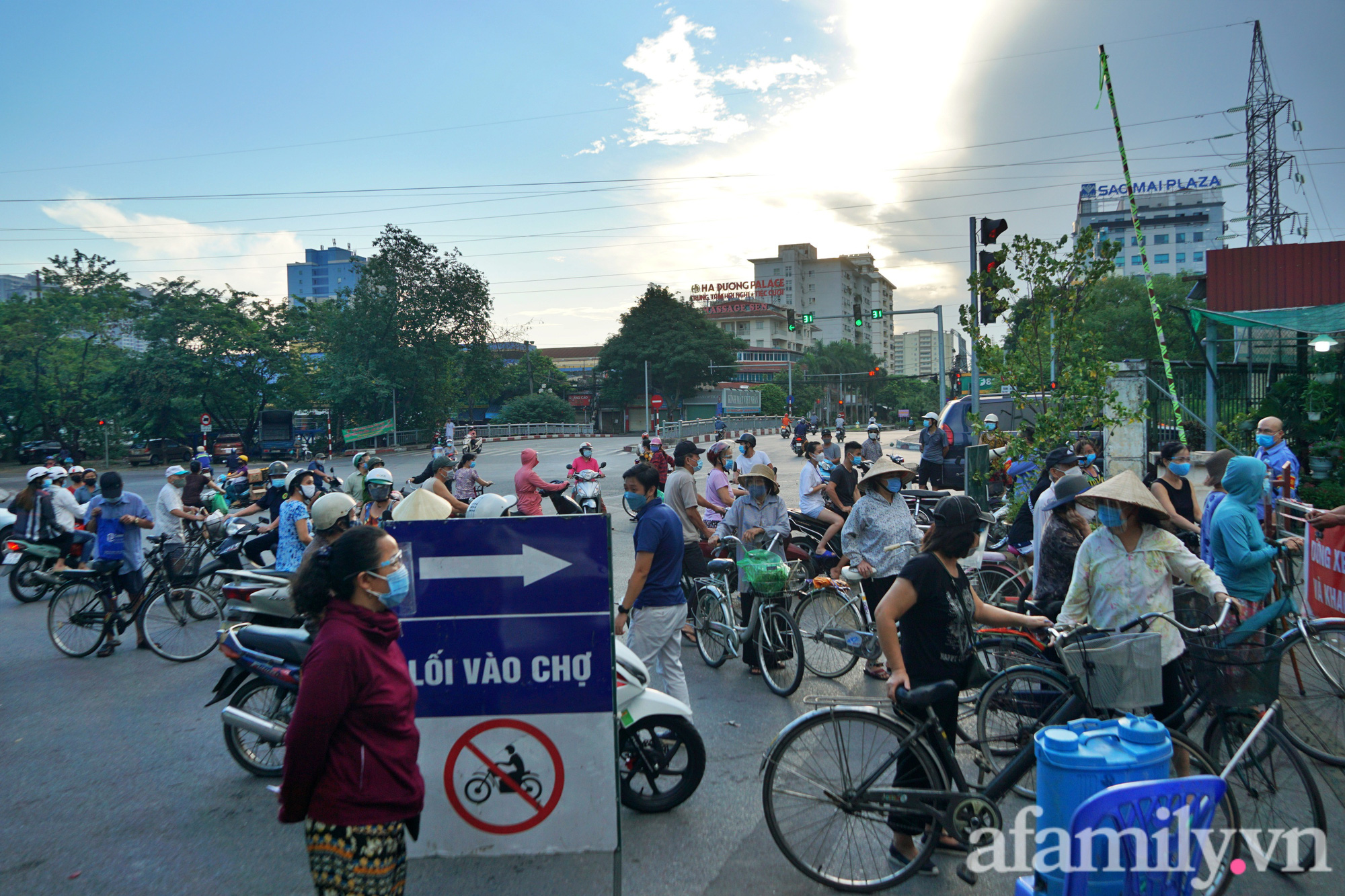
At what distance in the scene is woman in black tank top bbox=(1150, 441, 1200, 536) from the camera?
287 inches

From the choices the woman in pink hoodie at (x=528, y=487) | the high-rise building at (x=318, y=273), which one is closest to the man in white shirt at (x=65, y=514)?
the woman in pink hoodie at (x=528, y=487)

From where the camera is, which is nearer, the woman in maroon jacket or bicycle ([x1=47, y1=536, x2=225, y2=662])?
the woman in maroon jacket

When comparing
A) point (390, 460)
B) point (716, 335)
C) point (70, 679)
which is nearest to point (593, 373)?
point (716, 335)

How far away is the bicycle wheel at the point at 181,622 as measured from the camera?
776cm

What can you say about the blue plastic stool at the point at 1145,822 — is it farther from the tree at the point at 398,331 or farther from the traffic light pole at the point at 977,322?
the tree at the point at 398,331

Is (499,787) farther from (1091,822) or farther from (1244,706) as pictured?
(1244,706)

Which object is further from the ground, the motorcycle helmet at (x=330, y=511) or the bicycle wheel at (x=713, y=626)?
the motorcycle helmet at (x=330, y=511)

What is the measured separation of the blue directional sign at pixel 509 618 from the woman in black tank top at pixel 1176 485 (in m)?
5.87

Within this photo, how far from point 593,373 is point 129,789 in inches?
3119

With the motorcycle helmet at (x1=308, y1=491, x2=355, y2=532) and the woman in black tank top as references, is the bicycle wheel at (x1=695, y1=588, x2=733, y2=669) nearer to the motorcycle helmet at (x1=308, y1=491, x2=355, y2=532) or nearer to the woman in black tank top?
the motorcycle helmet at (x1=308, y1=491, x2=355, y2=532)

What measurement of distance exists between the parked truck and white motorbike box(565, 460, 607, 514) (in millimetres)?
35055

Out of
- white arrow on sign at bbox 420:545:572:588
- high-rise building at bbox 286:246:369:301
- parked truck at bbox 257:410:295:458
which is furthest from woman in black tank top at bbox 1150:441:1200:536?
high-rise building at bbox 286:246:369:301

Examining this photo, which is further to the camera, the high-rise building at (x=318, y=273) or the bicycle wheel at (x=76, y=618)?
the high-rise building at (x=318, y=273)

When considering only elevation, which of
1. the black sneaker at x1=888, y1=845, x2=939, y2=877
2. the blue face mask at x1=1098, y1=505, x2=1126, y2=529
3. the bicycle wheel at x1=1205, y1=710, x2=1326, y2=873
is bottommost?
the black sneaker at x1=888, y1=845, x2=939, y2=877
